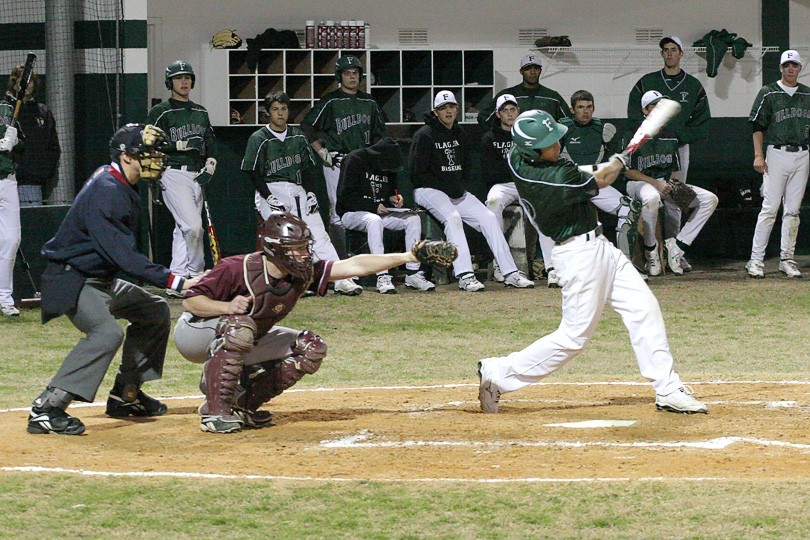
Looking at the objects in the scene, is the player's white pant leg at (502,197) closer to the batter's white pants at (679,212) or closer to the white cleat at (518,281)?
the white cleat at (518,281)

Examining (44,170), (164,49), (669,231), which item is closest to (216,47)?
(164,49)

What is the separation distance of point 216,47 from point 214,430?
9151 millimetres

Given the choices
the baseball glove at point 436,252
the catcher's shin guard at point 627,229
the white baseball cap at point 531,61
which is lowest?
the catcher's shin guard at point 627,229

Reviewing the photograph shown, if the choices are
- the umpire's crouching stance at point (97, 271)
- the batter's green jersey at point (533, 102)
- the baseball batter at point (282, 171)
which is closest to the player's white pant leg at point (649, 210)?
the batter's green jersey at point (533, 102)

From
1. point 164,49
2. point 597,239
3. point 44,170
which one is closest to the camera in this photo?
point 597,239

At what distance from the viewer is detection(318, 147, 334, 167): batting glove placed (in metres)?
12.4

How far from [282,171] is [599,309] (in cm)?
645

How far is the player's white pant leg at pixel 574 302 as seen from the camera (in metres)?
6.02

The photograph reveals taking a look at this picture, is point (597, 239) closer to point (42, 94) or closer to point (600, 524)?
point (600, 524)

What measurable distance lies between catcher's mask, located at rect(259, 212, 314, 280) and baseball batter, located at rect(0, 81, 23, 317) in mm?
5697

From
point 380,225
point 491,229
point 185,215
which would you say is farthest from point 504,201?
point 185,215

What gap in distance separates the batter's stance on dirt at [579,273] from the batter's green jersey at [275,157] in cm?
609

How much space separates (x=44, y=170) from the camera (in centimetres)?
1235

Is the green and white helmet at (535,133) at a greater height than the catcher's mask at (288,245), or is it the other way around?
the green and white helmet at (535,133)
